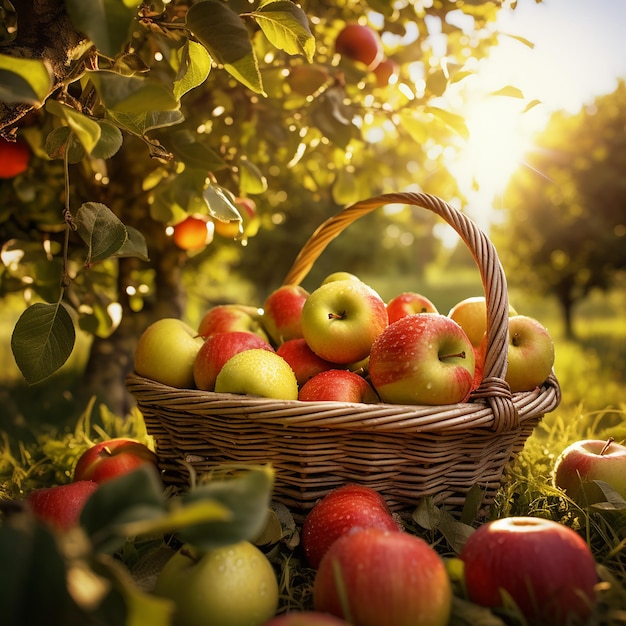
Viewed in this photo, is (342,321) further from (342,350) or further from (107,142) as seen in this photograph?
(107,142)

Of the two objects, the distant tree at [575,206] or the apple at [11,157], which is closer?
the apple at [11,157]

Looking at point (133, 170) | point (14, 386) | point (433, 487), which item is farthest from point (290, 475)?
point (14, 386)

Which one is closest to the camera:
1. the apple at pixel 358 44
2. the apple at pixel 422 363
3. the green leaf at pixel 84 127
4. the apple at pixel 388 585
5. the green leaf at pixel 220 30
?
the apple at pixel 388 585

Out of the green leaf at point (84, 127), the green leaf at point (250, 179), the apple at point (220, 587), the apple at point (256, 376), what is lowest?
the apple at point (220, 587)

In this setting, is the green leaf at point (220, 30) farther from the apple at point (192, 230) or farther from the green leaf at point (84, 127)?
the apple at point (192, 230)

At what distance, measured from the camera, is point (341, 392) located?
142 centimetres

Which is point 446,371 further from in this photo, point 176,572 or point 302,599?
point 176,572

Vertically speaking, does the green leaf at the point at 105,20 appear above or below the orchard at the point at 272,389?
above

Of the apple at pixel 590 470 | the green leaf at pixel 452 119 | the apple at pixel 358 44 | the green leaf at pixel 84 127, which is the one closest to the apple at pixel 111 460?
the green leaf at pixel 84 127

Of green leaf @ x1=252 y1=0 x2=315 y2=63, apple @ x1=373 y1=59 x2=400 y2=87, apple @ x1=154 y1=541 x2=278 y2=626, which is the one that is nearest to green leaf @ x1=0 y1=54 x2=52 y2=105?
green leaf @ x1=252 y1=0 x2=315 y2=63

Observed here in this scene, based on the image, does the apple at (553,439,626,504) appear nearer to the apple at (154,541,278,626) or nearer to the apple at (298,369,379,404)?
the apple at (298,369,379,404)

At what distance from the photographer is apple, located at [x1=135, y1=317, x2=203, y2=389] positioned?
1628 millimetres

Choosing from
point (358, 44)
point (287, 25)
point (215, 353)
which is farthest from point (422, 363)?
point (358, 44)

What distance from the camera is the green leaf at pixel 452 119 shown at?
65.2 inches
